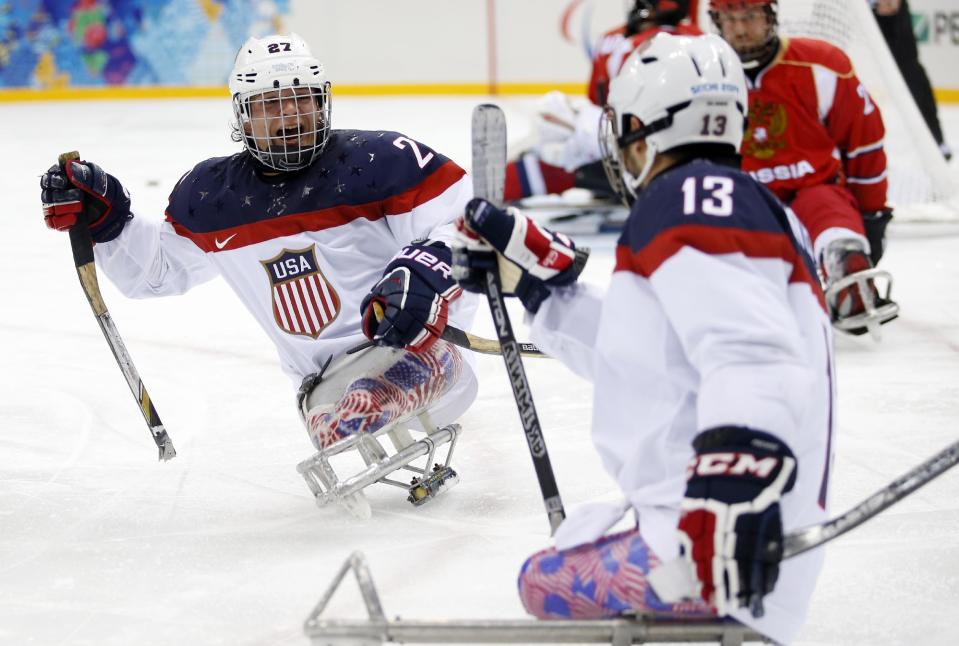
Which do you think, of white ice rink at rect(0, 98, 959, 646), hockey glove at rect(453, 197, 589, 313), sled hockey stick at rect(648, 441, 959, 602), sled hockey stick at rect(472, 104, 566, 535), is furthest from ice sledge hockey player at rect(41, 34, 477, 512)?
sled hockey stick at rect(648, 441, 959, 602)

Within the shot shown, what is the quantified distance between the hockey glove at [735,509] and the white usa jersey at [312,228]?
50.4 inches

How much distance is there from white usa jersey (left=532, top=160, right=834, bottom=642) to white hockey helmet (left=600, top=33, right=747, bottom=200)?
0.08 m

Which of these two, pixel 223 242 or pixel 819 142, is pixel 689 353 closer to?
pixel 223 242

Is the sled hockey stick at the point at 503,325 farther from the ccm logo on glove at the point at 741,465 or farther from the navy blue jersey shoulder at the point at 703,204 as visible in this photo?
the ccm logo on glove at the point at 741,465

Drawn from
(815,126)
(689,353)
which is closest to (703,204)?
(689,353)

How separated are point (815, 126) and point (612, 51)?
5.18ft

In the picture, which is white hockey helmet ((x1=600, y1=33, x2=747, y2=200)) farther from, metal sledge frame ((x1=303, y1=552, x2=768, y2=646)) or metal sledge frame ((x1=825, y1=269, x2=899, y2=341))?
metal sledge frame ((x1=825, y1=269, x2=899, y2=341))

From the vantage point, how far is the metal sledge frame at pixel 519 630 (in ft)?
5.24

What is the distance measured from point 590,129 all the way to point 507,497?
2994 mm

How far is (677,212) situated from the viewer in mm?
1464

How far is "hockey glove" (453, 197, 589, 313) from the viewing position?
5.63 ft

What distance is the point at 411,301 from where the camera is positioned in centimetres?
238

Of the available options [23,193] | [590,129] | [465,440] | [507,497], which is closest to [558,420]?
[465,440]

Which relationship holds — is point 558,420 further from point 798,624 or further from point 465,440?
point 798,624
